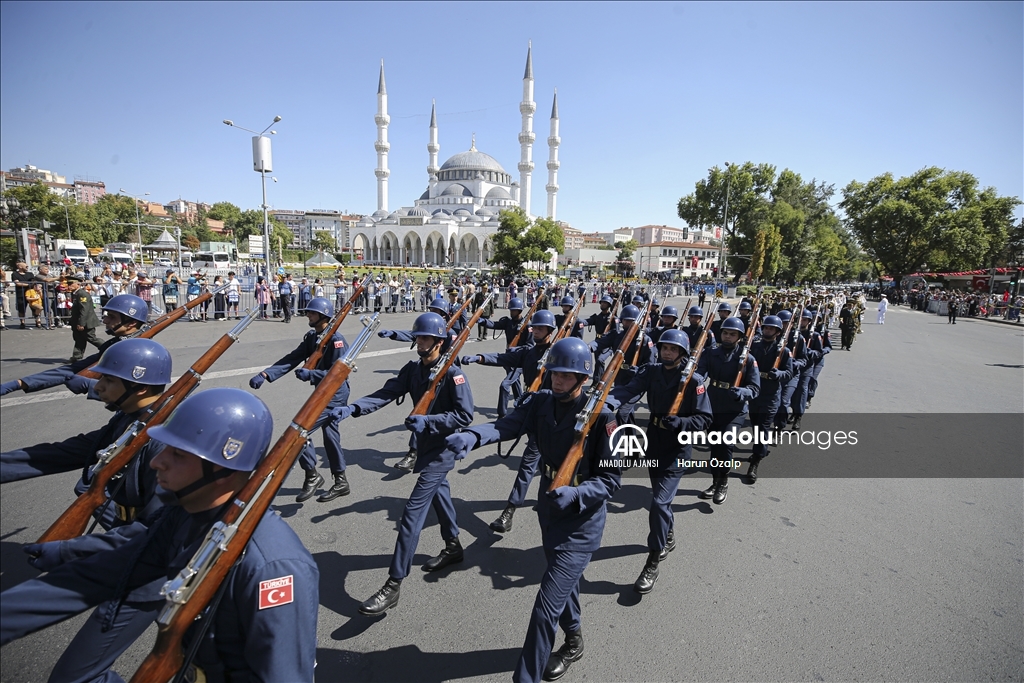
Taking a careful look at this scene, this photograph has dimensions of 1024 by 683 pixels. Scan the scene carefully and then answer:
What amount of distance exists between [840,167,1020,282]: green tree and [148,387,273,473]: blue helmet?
198 ft

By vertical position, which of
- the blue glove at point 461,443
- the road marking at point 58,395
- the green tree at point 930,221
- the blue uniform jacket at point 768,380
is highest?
the green tree at point 930,221

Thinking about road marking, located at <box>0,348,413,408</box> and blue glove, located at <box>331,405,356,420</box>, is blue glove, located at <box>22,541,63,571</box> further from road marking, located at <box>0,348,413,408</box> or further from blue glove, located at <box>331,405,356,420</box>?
road marking, located at <box>0,348,413,408</box>

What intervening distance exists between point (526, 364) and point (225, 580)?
521 cm

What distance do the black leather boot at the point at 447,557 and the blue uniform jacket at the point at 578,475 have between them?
1353 millimetres

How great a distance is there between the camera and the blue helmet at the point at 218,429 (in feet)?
5.57

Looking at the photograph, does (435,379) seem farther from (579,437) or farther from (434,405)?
(579,437)

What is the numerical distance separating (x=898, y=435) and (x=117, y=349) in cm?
1017

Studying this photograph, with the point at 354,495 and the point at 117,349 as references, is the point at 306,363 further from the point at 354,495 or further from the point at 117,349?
the point at 117,349

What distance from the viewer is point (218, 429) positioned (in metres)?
1.73

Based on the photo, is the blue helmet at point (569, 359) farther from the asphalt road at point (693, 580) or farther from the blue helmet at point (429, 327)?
the asphalt road at point (693, 580)

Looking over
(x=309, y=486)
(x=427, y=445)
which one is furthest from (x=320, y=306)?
(x=427, y=445)

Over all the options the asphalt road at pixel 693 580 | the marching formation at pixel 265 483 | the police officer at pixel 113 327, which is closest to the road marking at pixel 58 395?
the asphalt road at pixel 693 580

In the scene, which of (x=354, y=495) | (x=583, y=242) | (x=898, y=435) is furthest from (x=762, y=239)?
(x=583, y=242)

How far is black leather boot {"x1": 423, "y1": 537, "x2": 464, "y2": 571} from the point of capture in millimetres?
4059
